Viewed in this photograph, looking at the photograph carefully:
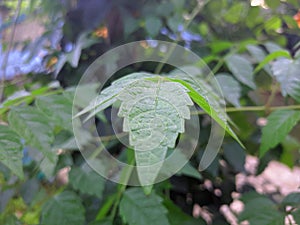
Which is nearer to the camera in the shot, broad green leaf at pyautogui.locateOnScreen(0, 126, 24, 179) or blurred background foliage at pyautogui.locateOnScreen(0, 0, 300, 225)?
broad green leaf at pyautogui.locateOnScreen(0, 126, 24, 179)

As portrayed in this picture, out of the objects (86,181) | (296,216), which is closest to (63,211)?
(86,181)

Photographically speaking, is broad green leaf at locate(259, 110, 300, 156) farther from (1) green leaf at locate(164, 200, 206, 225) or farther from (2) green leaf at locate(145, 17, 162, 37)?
(2) green leaf at locate(145, 17, 162, 37)

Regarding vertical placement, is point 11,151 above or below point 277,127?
above

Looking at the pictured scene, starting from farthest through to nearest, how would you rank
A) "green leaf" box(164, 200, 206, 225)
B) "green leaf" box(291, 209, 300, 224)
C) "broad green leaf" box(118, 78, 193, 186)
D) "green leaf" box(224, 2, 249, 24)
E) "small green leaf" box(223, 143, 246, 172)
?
"green leaf" box(224, 2, 249, 24) < "small green leaf" box(223, 143, 246, 172) < "green leaf" box(164, 200, 206, 225) < "green leaf" box(291, 209, 300, 224) < "broad green leaf" box(118, 78, 193, 186)

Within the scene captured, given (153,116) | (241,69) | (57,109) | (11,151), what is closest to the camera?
(153,116)

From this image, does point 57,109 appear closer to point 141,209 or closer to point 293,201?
point 141,209

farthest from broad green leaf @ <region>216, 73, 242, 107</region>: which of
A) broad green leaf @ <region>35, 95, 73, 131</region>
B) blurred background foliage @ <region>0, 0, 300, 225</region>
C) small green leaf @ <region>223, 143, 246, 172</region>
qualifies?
broad green leaf @ <region>35, 95, 73, 131</region>
